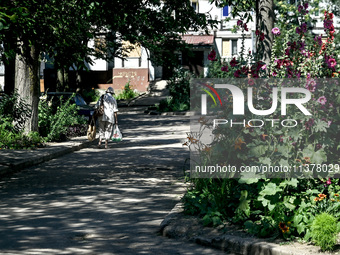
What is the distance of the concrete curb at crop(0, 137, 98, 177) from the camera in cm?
1414

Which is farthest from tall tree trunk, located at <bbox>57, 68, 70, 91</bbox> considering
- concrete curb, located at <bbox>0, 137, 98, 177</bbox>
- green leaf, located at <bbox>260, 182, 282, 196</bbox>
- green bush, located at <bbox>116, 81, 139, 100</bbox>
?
green leaf, located at <bbox>260, 182, 282, 196</bbox>

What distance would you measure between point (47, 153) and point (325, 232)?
11.6 meters

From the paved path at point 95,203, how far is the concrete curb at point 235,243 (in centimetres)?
13

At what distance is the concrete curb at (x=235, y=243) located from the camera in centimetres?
660

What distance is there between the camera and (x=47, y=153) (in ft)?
55.6

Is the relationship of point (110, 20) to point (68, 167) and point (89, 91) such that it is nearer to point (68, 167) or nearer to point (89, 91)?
point (68, 167)

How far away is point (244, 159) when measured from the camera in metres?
8.30

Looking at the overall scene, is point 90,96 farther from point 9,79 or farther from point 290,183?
point 290,183

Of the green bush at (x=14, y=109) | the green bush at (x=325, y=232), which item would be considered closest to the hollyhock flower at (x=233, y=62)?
the green bush at (x=325, y=232)

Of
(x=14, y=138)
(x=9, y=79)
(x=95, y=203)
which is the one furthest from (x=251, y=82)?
(x=9, y=79)

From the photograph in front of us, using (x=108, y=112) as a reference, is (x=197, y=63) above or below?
above

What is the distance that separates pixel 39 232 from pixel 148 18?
14165 mm

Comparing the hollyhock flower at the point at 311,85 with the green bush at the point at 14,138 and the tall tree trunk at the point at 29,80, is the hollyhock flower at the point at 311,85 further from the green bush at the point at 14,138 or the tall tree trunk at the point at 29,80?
the tall tree trunk at the point at 29,80

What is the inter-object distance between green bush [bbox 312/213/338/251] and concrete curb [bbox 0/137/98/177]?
343 inches
